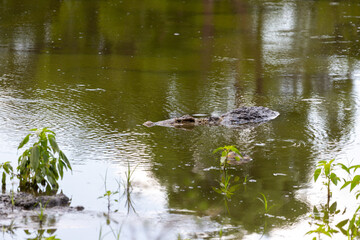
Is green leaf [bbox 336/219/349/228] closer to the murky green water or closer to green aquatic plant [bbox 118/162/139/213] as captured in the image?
the murky green water

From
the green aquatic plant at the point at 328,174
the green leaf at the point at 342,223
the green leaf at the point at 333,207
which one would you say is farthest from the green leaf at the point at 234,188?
the green leaf at the point at 342,223

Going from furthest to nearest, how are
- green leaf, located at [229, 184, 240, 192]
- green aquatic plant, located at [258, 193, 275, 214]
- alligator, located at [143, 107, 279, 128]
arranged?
alligator, located at [143, 107, 279, 128], green leaf, located at [229, 184, 240, 192], green aquatic plant, located at [258, 193, 275, 214]

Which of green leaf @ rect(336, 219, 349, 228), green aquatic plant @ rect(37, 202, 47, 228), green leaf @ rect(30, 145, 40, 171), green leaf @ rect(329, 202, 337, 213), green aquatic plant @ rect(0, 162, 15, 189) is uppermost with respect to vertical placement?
green leaf @ rect(30, 145, 40, 171)

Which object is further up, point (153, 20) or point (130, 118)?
point (153, 20)

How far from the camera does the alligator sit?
6156 millimetres

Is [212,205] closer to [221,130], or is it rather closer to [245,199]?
[245,199]

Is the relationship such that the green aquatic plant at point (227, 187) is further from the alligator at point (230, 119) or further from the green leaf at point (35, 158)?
the alligator at point (230, 119)

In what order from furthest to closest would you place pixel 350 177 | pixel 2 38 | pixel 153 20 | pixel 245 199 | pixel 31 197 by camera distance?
pixel 153 20, pixel 2 38, pixel 350 177, pixel 245 199, pixel 31 197

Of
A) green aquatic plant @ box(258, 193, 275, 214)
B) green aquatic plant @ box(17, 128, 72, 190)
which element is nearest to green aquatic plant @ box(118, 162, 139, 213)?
green aquatic plant @ box(17, 128, 72, 190)

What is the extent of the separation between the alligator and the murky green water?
0.14 m

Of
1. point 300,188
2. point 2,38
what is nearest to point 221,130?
point 300,188

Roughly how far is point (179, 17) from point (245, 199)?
8.30 m

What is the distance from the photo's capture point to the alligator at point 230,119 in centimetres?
616

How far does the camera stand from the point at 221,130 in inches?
237
